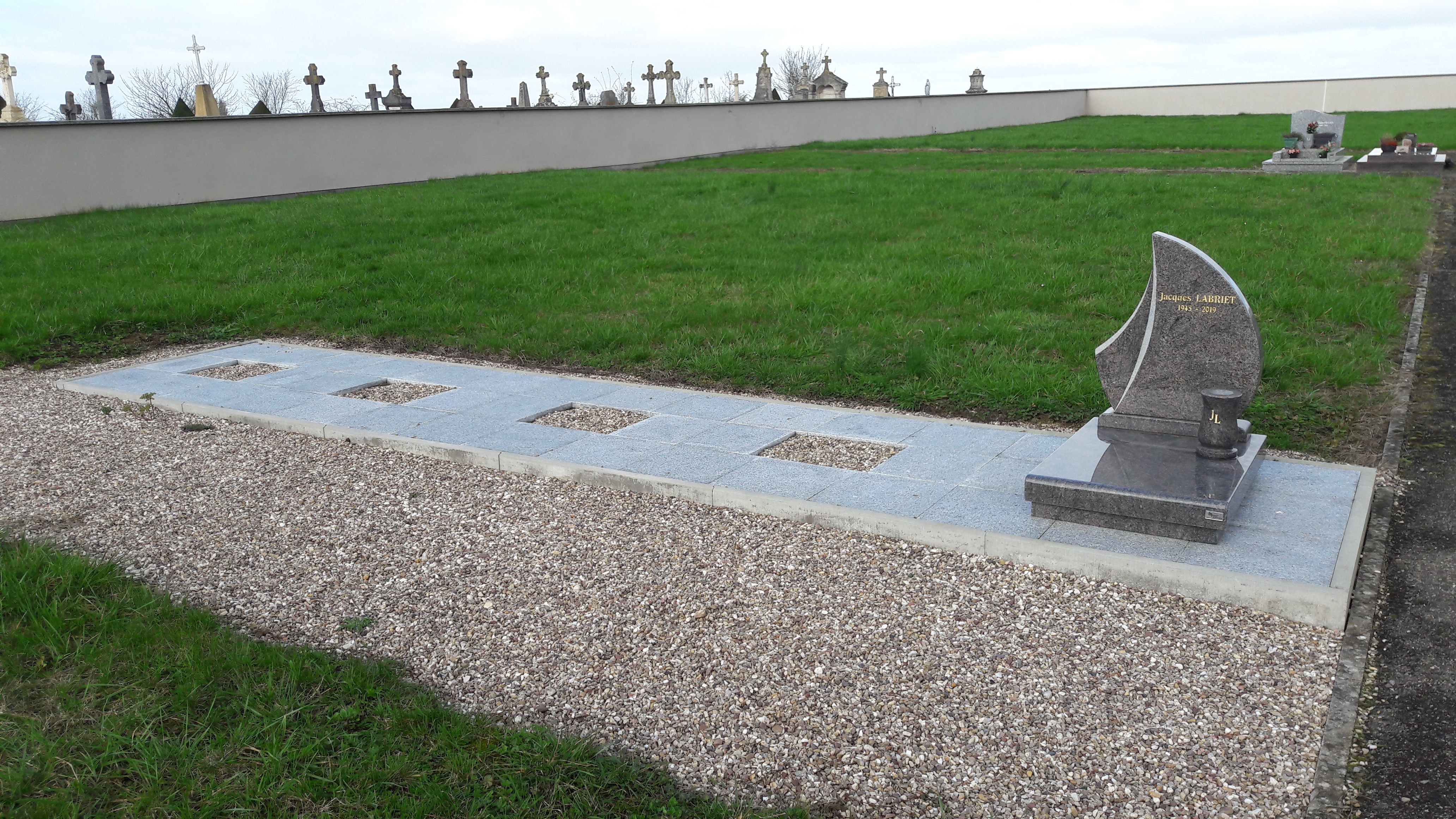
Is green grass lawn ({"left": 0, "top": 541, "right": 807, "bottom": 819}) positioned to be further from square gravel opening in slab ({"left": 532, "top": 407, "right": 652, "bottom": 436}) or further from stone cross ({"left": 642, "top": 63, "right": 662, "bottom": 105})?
stone cross ({"left": 642, "top": 63, "right": 662, "bottom": 105})

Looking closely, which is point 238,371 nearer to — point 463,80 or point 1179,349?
point 1179,349

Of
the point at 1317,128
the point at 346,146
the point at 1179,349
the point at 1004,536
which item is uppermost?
the point at 346,146

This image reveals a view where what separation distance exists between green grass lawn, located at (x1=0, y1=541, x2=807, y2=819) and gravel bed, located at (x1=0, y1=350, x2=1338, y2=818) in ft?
0.60

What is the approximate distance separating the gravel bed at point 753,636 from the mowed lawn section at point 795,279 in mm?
2354

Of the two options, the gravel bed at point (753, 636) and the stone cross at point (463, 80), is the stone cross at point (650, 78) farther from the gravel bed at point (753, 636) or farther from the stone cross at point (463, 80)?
the gravel bed at point (753, 636)

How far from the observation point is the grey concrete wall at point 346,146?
16828mm

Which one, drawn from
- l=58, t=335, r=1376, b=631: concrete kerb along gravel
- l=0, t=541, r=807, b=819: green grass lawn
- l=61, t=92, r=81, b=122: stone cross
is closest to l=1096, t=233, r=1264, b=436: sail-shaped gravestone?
l=58, t=335, r=1376, b=631: concrete kerb along gravel

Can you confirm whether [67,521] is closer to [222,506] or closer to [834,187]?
[222,506]

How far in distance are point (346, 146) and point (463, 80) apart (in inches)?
262

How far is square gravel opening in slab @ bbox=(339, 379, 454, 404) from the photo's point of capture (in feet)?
22.6

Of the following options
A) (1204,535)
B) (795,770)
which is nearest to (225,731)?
(795,770)

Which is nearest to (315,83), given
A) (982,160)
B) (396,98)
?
(396,98)

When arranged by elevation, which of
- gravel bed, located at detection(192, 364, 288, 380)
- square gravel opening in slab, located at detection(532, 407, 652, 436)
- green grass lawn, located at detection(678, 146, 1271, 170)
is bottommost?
square gravel opening in slab, located at detection(532, 407, 652, 436)

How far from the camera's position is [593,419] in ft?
20.8
